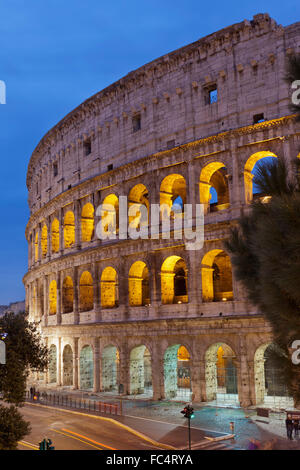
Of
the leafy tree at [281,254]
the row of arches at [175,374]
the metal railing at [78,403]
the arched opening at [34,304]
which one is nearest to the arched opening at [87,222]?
the row of arches at [175,374]

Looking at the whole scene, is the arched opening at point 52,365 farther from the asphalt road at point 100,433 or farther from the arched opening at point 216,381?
the arched opening at point 216,381

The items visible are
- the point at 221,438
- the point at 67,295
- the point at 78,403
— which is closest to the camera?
the point at 221,438

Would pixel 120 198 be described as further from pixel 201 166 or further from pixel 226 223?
pixel 226 223

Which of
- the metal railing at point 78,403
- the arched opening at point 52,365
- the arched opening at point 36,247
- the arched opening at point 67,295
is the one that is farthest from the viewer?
the arched opening at point 36,247

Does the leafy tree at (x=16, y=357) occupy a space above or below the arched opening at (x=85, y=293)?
below

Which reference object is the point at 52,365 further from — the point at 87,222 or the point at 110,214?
the point at 110,214

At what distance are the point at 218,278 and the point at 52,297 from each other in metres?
13.5

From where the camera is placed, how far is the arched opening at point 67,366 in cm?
3312

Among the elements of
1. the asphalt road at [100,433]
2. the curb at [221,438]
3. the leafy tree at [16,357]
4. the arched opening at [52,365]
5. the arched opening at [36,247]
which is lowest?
the asphalt road at [100,433]

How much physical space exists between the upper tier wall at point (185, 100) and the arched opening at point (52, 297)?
7250mm

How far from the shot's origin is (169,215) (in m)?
26.6

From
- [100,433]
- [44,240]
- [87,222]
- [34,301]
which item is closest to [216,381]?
[100,433]

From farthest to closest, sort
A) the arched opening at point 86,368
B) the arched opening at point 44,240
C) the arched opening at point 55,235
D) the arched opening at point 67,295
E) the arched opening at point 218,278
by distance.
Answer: the arched opening at point 44,240
the arched opening at point 55,235
the arched opening at point 67,295
the arched opening at point 86,368
the arched opening at point 218,278
